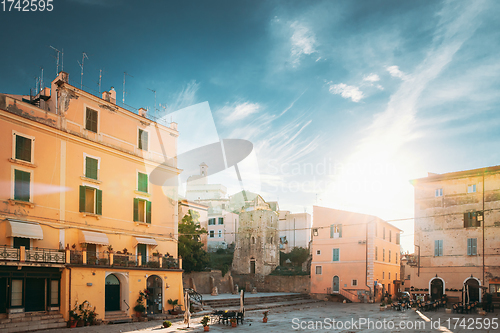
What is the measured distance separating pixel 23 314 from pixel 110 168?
29.1 ft

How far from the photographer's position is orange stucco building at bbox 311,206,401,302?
37.0 metres

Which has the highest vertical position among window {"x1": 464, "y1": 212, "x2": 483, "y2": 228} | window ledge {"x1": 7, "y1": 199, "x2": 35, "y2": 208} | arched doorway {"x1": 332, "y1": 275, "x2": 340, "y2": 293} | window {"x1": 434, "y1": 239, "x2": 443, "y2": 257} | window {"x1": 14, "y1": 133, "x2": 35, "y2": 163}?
window {"x1": 14, "y1": 133, "x2": 35, "y2": 163}

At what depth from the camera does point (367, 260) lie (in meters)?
37.0

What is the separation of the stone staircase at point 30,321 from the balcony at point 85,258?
2.29 m

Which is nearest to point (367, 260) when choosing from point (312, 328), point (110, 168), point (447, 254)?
point (447, 254)

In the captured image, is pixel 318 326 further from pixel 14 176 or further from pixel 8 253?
pixel 14 176

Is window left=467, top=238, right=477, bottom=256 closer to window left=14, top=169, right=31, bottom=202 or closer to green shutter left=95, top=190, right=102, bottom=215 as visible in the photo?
green shutter left=95, top=190, right=102, bottom=215

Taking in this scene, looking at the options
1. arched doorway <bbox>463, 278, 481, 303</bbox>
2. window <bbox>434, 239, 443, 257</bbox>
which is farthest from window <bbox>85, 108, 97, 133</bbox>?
arched doorway <bbox>463, 278, 481, 303</bbox>

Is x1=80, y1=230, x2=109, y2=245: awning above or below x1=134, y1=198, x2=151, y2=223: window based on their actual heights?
below

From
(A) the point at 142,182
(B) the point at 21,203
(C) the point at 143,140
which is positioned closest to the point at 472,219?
(A) the point at 142,182

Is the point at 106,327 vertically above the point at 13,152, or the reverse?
the point at 13,152

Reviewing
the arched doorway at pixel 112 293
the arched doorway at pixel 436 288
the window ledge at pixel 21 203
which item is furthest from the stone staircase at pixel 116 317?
the arched doorway at pixel 436 288

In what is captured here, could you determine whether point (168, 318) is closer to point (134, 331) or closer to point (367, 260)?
point (134, 331)

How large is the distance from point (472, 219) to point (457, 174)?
379 cm
